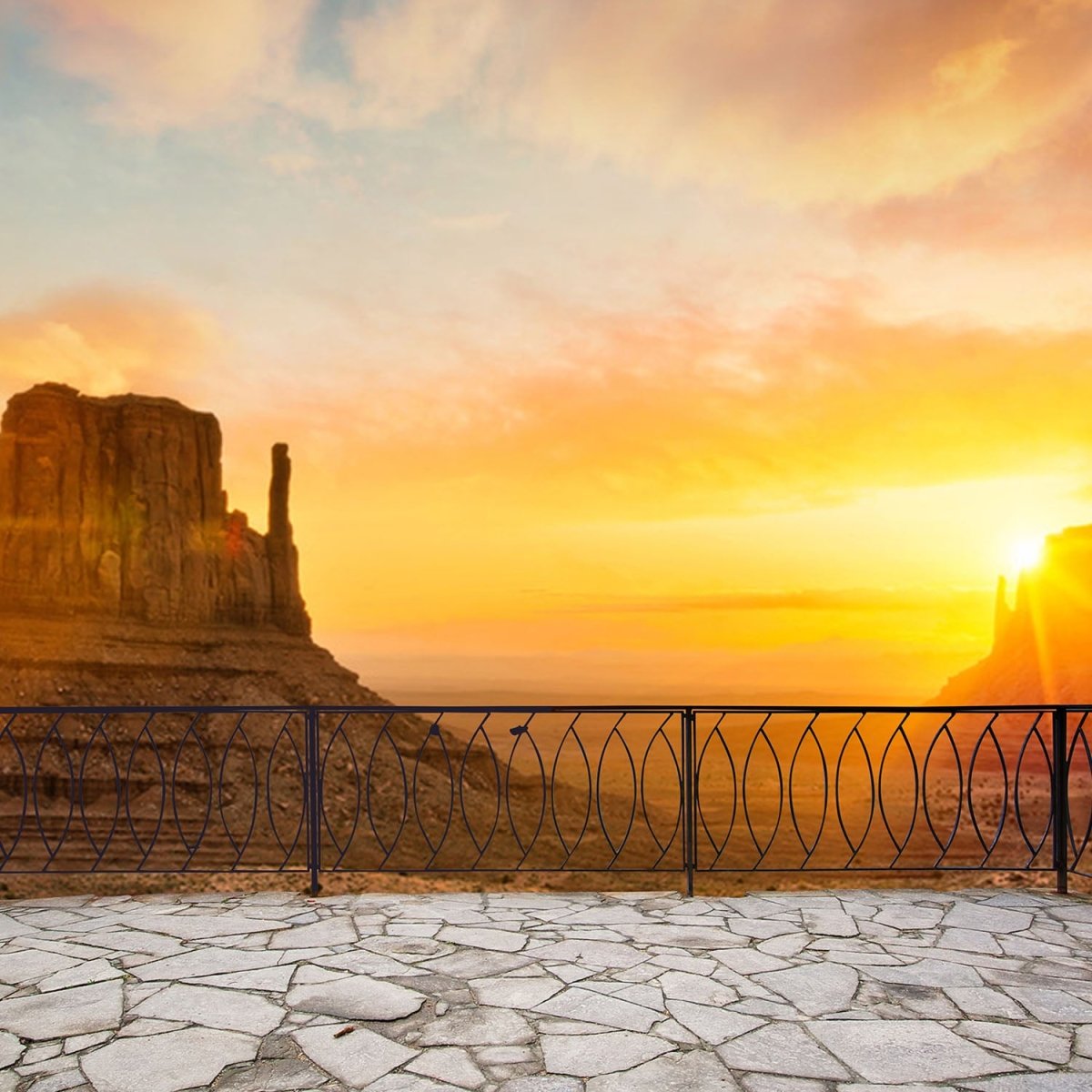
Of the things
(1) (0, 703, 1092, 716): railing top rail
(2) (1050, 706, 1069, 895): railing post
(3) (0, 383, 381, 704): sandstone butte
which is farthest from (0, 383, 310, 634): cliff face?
(2) (1050, 706, 1069, 895): railing post

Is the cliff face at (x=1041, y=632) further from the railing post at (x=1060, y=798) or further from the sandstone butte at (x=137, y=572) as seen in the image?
the railing post at (x=1060, y=798)

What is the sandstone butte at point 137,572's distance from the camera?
49250 mm

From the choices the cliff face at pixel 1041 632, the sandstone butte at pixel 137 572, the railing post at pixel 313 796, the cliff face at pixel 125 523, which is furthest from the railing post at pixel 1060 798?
the cliff face at pixel 1041 632

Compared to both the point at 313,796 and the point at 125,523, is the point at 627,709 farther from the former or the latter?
the point at 125,523

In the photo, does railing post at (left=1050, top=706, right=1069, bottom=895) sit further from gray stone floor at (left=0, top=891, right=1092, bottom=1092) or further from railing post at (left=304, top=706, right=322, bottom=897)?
railing post at (left=304, top=706, right=322, bottom=897)

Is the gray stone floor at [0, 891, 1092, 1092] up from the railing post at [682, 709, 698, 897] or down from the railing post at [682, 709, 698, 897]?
down

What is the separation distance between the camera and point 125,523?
191 ft

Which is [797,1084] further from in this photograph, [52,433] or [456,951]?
[52,433]

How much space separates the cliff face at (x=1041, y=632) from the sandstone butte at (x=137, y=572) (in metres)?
78.5

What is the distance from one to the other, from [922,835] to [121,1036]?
50.5 metres

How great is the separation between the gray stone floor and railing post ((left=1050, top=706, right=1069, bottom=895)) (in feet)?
1.10

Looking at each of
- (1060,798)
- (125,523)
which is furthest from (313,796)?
(125,523)

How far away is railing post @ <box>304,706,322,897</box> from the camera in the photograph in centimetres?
590

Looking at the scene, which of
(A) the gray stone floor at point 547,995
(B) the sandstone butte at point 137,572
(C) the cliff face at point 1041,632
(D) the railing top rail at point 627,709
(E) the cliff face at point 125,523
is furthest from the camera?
(C) the cliff face at point 1041,632
